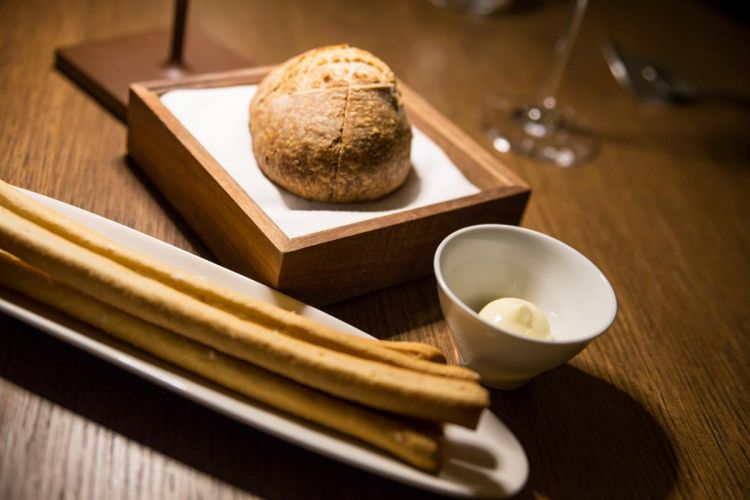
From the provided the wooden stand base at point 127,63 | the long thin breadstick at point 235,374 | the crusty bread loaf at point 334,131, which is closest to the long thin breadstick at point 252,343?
the long thin breadstick at point 235,374

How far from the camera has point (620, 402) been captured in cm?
62

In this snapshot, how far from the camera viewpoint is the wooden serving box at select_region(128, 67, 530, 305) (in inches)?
22.8

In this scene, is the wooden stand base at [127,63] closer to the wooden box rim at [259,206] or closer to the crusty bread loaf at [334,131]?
the wooden box rim at [259,206]

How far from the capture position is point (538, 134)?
41.4 inches

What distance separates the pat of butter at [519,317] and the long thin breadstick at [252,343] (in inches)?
3.4

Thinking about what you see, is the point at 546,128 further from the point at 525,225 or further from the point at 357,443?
the point at 357,443

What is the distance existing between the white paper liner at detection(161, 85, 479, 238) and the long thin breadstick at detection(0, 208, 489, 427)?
17cm

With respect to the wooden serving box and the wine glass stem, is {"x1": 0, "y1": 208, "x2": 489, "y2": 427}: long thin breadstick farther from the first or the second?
the wine glass stem

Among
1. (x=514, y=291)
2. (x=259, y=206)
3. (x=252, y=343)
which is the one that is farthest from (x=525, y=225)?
(x=252, y=343)

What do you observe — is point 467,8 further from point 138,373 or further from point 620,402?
point 138,373

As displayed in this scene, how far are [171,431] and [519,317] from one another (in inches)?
10.9

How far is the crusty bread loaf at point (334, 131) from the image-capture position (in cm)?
66

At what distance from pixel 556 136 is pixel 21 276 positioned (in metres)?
0.81

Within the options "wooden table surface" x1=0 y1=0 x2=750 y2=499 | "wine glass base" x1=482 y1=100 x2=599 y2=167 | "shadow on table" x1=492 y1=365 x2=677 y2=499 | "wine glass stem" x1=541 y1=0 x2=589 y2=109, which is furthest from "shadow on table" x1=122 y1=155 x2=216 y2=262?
"wine glass stem" x1=541 y1=0 x2=589 y2=109
